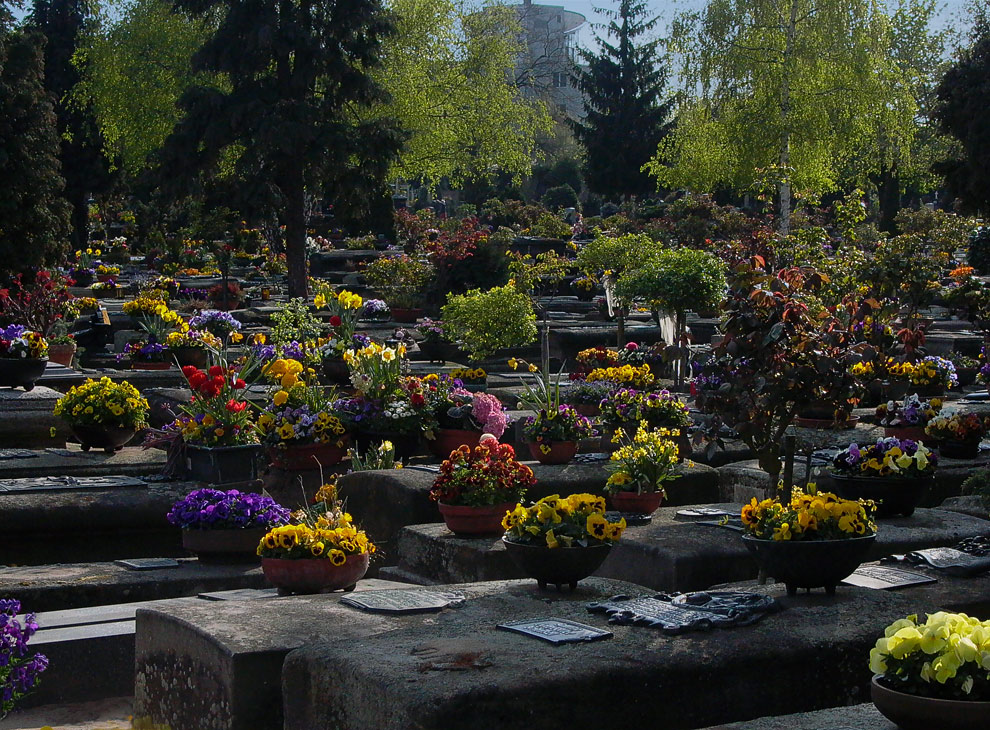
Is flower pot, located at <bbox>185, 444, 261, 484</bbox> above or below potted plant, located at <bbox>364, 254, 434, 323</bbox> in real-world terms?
below

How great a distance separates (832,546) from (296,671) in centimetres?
234

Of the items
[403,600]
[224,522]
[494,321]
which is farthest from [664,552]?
[494,321]

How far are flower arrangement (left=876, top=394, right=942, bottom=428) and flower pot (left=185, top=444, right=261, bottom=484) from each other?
5.18 metres

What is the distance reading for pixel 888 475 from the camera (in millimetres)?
7883

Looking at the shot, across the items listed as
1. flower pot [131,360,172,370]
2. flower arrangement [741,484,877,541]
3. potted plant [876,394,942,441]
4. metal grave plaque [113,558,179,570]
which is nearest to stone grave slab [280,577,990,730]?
flower arrangement [741,484,877,541]

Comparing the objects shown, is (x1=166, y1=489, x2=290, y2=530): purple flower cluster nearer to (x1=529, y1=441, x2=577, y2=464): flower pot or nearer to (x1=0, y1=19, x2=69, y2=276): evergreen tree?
(x1=529, y1=441, x2=577, y2=464): flower pot

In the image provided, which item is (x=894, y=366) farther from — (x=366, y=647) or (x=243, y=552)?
(x=366, y=647)

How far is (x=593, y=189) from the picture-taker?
5700 cm

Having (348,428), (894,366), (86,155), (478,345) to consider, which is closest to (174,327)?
(478,345)

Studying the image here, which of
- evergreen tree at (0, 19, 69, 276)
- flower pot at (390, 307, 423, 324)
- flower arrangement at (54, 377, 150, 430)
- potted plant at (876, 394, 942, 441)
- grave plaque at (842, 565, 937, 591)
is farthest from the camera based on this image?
flower pot at (390, 307, 423, 324)

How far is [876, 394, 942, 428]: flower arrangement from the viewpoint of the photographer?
35.5 feet

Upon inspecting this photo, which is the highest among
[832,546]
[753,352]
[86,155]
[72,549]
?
[86,155]

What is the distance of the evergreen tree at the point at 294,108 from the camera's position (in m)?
25.7

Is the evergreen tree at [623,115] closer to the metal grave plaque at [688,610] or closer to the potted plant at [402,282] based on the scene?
the potted plant at [402,282]
